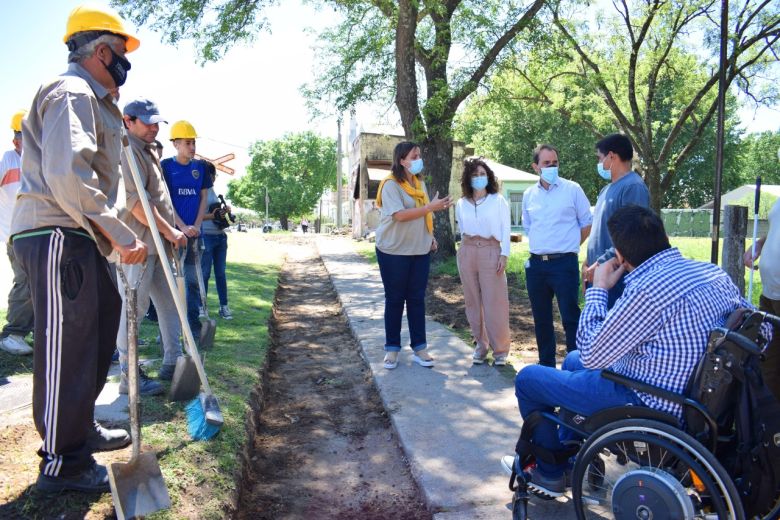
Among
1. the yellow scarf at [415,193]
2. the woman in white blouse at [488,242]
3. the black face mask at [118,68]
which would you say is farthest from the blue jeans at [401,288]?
the black face mask at [118,68]

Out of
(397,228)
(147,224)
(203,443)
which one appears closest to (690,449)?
(203,443)

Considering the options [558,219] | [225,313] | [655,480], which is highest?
[558,219]

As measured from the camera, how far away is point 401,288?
5523mm

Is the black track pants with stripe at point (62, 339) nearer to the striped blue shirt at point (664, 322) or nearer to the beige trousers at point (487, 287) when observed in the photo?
the striped blue shirt at point (664, 322)

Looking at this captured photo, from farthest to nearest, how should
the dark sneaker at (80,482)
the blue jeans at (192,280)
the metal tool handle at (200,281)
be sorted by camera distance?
the metal tool handle at (200,281) < the blue jeans at (192,280) < the dark sneaker at (80,482)

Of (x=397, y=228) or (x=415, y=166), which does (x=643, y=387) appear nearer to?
(x=397, y=228)

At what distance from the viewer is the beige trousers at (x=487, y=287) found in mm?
5566

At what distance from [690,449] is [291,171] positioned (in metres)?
63.0

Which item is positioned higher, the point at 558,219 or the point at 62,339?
the point at 558,219

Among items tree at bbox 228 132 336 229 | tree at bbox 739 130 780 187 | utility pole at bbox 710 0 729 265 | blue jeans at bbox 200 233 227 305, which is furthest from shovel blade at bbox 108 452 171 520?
tree at bbox 228 132 336 229

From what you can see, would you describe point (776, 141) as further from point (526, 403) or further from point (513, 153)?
point (526, 403)

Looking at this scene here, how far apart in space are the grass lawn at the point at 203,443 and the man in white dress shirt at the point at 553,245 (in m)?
2.58

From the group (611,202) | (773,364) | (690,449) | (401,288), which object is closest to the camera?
(690,449)

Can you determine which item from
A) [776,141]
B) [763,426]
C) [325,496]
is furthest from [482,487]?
[776,141]
